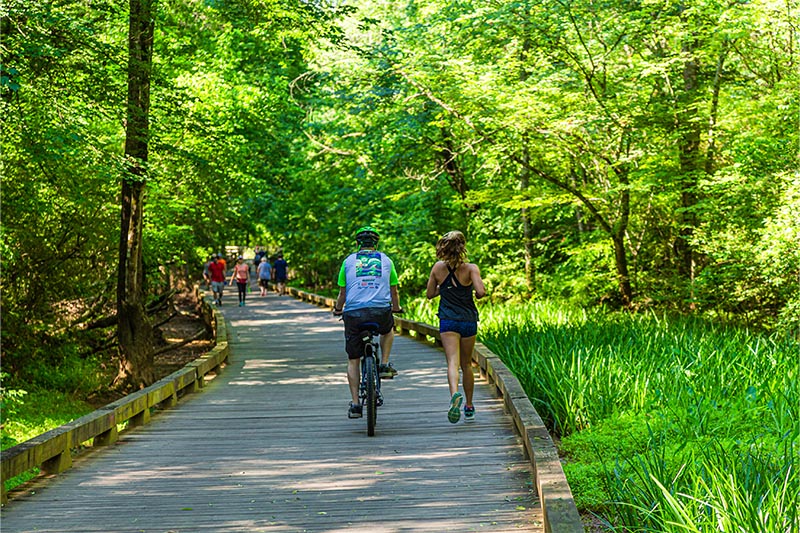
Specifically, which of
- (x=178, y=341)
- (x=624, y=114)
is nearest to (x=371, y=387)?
(x=624, y=114)

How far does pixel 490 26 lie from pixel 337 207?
538 inches

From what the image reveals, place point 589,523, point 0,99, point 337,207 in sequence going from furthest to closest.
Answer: point 337,207, point 0,99, point 589,523

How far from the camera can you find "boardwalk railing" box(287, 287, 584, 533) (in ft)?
16.0

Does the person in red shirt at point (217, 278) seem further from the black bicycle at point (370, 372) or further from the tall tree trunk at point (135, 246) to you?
the black bicycle at point (370, 372)

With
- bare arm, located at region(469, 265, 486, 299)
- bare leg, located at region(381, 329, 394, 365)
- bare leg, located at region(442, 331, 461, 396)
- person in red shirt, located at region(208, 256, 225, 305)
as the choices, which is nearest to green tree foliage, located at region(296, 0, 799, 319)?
bare arm, located at region(469, 265, 486, 299)

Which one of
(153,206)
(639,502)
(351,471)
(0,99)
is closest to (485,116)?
(153,206)

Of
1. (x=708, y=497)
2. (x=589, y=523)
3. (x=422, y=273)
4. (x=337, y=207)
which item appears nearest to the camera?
(x=708, y=497)

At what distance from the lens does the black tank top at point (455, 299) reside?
834 centimetres

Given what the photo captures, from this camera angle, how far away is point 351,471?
23.5 feet

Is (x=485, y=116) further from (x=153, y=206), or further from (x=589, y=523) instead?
(x=589, y=523)

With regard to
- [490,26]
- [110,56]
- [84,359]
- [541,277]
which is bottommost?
[84,359]

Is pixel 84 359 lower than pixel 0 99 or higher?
lower

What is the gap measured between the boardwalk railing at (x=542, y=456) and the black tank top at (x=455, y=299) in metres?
0.96

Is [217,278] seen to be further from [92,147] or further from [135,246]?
[92,147]
